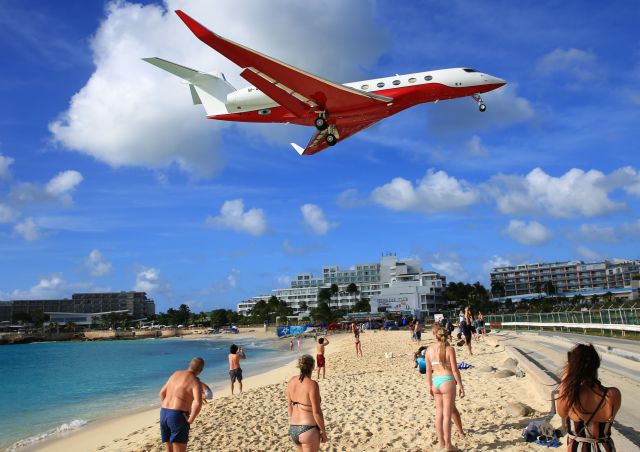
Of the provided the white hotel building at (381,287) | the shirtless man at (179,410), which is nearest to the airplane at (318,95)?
the shirtless man at (179,410)

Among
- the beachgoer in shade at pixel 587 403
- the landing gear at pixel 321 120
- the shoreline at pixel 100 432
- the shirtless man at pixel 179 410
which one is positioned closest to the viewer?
the beachgoer in shade at pixel 587 403

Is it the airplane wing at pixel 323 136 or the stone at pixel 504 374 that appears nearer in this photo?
the stone at pixel 504 374

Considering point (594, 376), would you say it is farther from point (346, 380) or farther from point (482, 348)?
point (482, 348)

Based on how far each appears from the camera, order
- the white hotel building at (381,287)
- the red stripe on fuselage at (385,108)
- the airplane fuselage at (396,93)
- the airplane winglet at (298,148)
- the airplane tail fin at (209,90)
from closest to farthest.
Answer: the red stripe on fuselage at (385,108)
the airplane fuselage at (396,93)
the airplane tail fin at (209,90)
the airplane winglet at (298,148)
the white hotel building at (381,287)

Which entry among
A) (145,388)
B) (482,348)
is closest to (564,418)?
(482,348)

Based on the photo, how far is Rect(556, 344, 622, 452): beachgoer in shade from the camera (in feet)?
11.6

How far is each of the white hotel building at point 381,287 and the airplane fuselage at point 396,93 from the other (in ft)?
300

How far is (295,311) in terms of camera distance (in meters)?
166

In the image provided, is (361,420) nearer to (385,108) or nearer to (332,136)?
(332,136)

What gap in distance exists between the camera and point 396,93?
50.3ft

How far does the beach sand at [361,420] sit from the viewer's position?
A: 8492 millimetres

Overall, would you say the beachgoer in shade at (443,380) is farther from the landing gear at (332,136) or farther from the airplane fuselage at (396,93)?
the landing gear at (332,136)

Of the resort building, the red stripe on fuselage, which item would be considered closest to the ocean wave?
the red stripe on fuselage

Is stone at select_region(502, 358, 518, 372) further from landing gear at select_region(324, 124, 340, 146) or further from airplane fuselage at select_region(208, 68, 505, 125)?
landing gear at select_region(324, 124, 340, 146)
